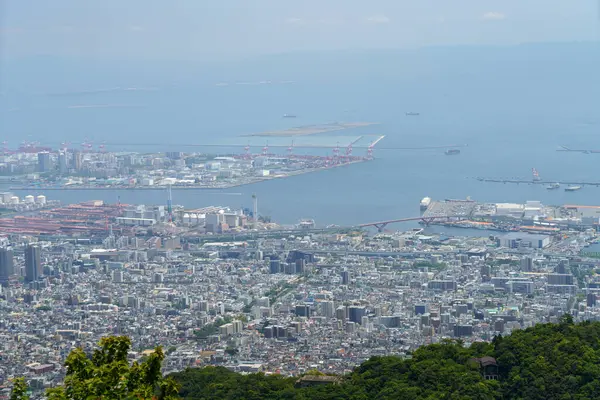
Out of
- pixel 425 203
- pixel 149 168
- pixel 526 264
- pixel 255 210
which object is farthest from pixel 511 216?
pixel 149 168

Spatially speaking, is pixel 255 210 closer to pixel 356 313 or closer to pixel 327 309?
pixel 327 309

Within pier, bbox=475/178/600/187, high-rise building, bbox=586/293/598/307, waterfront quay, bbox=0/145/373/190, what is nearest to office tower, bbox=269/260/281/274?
high-rise building, bbox=586/293/598/307

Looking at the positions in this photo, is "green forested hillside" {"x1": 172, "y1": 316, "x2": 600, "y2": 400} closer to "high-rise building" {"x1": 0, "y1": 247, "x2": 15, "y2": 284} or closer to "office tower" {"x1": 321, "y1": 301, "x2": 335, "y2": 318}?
"office tower" {"x1": 321, "y1": 301, "x2": 335, "y2": 318}

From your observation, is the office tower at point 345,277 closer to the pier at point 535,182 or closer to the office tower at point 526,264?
the office tower at point 526,264

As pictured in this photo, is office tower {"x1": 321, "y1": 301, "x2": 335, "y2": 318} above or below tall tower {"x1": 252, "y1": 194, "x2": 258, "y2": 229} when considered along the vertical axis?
below

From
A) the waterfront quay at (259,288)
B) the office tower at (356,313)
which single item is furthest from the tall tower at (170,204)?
the office tower at (356,313)

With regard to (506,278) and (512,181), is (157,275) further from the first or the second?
(512,181)
